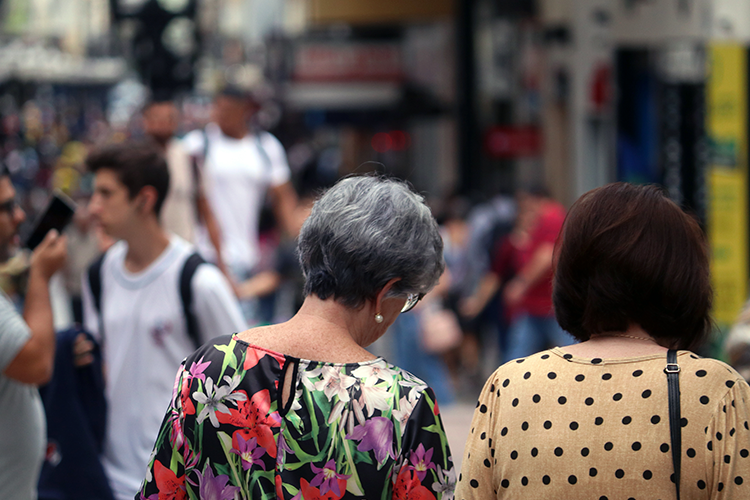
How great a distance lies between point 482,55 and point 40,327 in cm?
1648

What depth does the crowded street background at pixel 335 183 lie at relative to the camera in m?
3.88

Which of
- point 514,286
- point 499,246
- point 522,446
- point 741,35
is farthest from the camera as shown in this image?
point 499,246

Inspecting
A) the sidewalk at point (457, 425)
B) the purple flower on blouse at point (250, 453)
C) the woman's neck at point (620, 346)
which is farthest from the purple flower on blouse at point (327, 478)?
the sidewalk at point (457, 425)

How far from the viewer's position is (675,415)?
2227mm

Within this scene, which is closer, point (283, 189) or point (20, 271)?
point (20, 271)

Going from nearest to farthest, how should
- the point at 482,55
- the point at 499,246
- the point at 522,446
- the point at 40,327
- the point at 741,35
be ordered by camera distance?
the point at 522,446
the point at 40,327
the point at 741,35
the point at 499,246
the point at 482,55

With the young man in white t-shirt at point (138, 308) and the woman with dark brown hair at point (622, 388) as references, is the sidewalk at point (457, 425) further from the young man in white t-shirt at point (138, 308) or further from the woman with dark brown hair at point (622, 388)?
the woman with dark brown hair at point (622, 388)

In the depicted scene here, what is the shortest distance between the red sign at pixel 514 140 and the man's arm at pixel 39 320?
Result: 46.5 ft

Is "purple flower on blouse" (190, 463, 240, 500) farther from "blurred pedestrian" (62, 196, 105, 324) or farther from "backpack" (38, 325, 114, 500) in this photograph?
"blurred pedestrian" (62, 196, 105, 324)

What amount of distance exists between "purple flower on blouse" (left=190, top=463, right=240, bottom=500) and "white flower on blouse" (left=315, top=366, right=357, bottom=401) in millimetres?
296

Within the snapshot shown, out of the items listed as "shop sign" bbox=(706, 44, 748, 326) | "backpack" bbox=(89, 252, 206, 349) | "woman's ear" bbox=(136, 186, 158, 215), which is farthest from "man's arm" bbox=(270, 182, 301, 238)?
"shop sign" bbox=(706, 44, 748, 326)

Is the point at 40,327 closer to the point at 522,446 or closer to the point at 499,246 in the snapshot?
the point at 522,446

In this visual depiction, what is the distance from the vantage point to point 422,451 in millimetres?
2229

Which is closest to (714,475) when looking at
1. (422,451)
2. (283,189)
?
(422,451)
